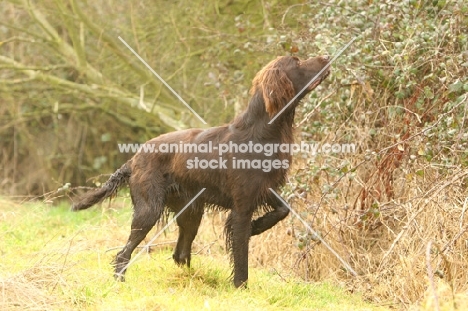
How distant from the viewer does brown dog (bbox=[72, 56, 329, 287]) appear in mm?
5082

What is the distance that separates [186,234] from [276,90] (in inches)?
59.2

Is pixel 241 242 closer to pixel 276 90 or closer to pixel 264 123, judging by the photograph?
pixel 264 123

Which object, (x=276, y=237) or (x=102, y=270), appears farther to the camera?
(x=276, y=237)

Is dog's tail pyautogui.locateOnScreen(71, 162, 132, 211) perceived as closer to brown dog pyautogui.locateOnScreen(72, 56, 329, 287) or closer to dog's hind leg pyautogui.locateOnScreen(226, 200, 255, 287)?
brown dog pyautogui.locateOnScreen(72, 56, 329, 287)

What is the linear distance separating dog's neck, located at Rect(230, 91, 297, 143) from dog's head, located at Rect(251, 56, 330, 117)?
2.8 inches

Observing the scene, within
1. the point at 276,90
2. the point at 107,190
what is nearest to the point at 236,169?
the point at 276,90

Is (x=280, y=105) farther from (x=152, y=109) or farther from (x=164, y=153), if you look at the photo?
(x=152, y=109)

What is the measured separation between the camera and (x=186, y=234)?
5.72 meters

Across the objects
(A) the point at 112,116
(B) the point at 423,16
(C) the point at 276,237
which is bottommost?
(C) the point at 276,237

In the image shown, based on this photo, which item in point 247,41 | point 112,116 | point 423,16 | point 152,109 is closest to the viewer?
point 423,16

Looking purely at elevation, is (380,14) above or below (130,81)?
above

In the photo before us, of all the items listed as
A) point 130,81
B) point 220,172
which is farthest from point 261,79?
point 130,81

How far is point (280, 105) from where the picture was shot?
5039 millimetres

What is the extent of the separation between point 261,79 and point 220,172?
0.77 m
